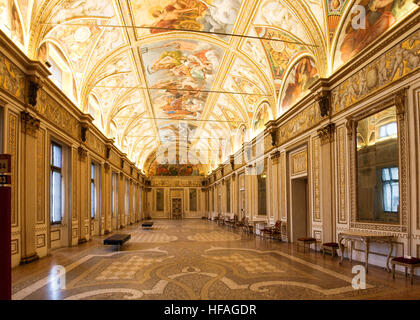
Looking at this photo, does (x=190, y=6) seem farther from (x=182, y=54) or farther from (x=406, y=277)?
(x=406, y=277)

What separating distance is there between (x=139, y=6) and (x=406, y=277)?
37.1ft

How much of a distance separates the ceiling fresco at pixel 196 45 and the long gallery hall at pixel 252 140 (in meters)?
0.06

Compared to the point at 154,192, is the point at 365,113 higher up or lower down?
higher up

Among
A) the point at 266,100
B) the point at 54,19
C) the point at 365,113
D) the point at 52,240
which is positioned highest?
the point at 54,19

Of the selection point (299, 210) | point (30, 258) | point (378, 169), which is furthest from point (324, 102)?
point (30, 258)

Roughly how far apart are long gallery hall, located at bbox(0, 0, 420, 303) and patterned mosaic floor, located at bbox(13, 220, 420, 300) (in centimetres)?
6

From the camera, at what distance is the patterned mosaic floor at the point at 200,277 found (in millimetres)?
5930

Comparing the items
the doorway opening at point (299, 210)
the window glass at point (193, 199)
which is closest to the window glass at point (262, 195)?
the doorway opening at point (299, 210)

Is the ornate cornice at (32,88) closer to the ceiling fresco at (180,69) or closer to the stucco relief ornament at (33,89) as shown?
the stucco relief ornament at (33,89)

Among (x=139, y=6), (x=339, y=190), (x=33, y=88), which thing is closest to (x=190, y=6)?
(x=139, y=6)

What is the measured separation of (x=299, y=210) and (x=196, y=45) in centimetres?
874

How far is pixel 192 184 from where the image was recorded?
41.3 meters

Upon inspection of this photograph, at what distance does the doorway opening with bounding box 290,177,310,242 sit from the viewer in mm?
13648

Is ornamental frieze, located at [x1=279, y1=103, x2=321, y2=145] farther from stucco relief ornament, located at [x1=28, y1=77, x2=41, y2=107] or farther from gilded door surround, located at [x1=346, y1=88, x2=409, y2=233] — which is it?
stucco relief ornament, located at [x1=28, y1=77, x2=41, y2=107]
